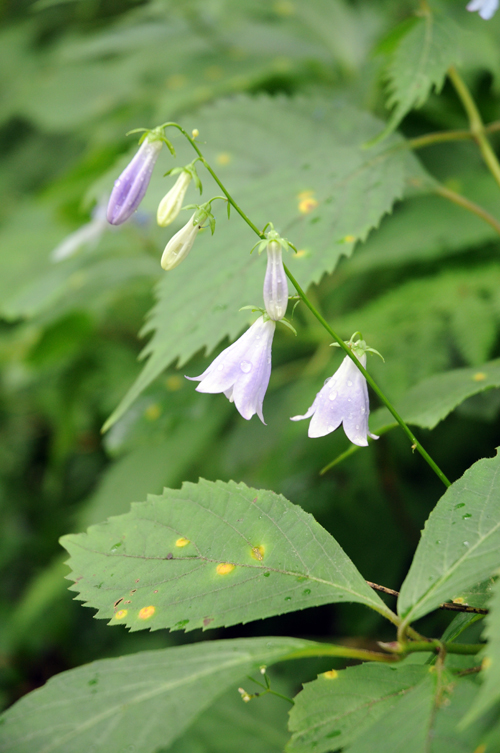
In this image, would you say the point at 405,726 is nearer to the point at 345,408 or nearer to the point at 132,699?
the point at 132,699

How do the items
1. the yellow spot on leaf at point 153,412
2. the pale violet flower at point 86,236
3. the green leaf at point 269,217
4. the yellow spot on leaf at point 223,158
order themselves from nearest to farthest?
the green leaf at point 269,217 → the yellow spot on leaf at point 223,158 → the yellow spot on leaf at point 153,412 → the pale violet flower at point 86,236

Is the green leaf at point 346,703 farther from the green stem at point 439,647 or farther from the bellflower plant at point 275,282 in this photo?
the bellflower plant at point 275,282

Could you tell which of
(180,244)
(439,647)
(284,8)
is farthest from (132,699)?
(284,8)

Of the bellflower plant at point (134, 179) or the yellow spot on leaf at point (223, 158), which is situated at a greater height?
the bellflower plant at point (134, 179)

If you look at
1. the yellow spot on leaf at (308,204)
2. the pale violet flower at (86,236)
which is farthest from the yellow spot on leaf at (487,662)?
the pale violet flower at (86,236)

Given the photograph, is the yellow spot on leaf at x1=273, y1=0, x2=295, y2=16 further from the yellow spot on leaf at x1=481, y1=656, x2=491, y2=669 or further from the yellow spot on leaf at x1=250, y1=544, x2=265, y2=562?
the yellow spot on leaf at x1=481, y1=656, x2=491, y2=669

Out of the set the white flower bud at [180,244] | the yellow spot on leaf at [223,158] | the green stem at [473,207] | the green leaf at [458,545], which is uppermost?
the white flower bud at [180,244]

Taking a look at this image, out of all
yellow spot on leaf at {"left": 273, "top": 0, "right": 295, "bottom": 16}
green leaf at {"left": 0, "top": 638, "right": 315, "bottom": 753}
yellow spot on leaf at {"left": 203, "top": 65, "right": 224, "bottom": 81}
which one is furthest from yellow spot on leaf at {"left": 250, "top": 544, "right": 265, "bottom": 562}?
yellow spot on leaf at {"left": 273, "top": 0, "right": 295, "bottom": 16}

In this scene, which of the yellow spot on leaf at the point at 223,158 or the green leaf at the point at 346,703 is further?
the yellow spot on leaf at the point at 223,158
